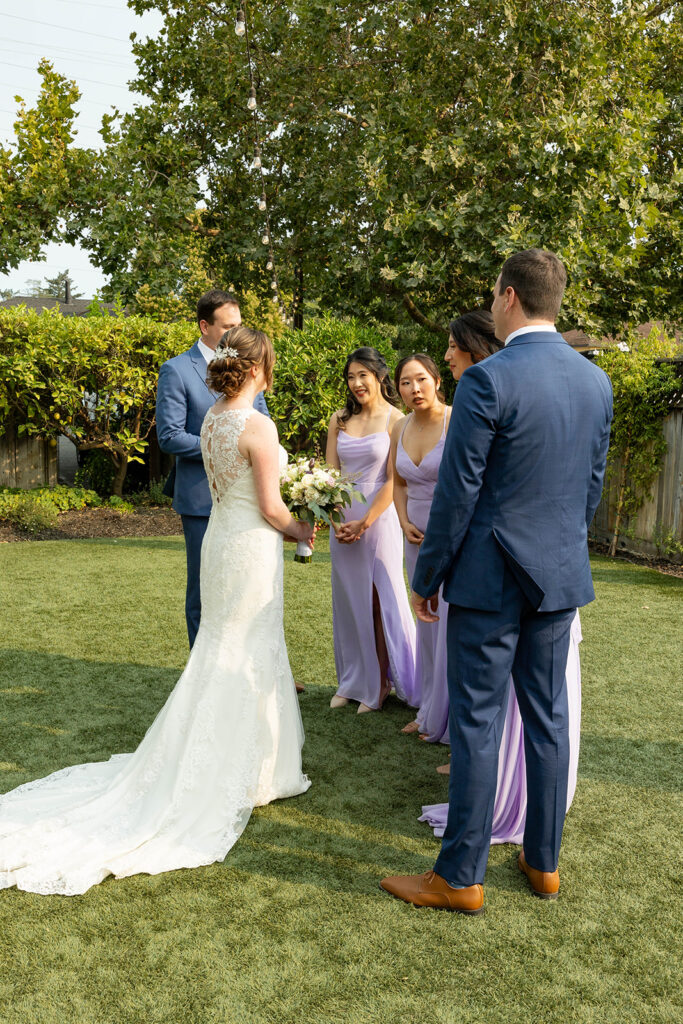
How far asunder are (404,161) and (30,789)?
1085cm

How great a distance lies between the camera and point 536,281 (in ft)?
9.77

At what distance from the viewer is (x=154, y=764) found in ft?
12.8

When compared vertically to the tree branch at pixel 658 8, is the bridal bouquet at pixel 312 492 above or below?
below

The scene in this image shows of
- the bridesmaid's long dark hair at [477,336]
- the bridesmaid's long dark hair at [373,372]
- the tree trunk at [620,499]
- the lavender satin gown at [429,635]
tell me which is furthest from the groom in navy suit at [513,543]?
the tree trunk at [620,499]

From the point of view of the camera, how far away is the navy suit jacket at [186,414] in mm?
5016

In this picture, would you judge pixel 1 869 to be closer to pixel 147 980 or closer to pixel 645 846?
pixel 147 980

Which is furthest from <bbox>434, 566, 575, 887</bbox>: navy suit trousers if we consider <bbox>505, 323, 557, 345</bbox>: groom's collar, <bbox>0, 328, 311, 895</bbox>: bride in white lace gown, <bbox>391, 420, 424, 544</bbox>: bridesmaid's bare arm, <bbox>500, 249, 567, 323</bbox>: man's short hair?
<bbox>391, 420, 424, 544</bbox>: bridesmaid's bare arm

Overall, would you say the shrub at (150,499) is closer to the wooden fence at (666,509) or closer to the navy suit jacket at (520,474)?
the wooden fence at (666,509)

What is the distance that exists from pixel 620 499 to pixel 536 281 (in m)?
8.26

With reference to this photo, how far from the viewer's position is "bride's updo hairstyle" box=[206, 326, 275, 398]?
12.6 ft

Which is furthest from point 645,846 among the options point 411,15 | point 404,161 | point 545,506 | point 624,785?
point 411,15

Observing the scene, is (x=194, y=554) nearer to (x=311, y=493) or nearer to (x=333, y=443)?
(x=311, y=493)

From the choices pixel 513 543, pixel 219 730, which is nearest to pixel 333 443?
pixel 219 730

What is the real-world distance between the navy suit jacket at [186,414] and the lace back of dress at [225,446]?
991 mm
